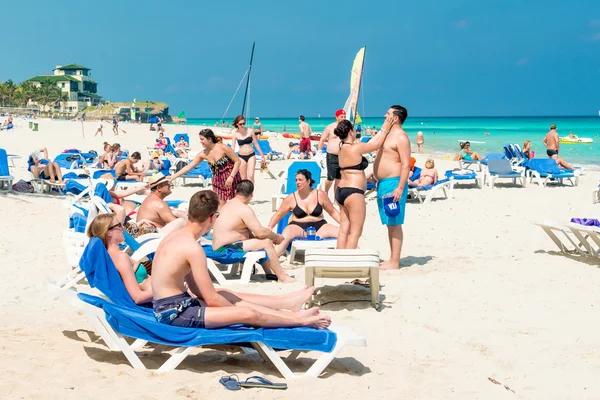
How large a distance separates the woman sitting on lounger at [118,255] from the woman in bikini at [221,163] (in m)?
3.64

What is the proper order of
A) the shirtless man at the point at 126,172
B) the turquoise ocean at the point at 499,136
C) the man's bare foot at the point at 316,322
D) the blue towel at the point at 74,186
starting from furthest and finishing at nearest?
the turquoise ocean at the point at 499,136 < the shirtless man at the point at 126,172 < the blue towel at the point at 74,186 < the man's bare foot at the point at 316,322

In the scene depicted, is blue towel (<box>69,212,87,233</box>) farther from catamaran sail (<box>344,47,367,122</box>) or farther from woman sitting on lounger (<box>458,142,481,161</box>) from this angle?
woman sitting on lounger (<box>458,142,481,161</box>)

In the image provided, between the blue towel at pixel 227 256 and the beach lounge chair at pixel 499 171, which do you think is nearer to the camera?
the blue towel at pixel 227 256

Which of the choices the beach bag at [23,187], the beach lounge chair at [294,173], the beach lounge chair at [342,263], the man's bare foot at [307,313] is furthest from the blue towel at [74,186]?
the man's bare foot at [307,313]

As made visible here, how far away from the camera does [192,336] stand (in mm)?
3867

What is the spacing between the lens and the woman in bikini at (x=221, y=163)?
8.25 meters

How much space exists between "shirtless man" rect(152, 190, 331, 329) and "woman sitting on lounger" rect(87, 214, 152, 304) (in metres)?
0.44

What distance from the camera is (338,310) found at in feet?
18.1

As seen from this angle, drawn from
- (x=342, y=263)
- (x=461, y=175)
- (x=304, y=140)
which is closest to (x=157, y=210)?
(x=342, y=263)

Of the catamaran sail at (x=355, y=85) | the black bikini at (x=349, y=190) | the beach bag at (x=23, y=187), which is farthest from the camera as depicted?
the beach bag at (x=23, y=187)

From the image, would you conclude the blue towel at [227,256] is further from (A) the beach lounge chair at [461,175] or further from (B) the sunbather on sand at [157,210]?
(A) the beach lounge chair at [461,175]

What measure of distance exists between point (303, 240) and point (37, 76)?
10949 centimetres

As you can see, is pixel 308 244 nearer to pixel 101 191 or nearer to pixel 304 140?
pixel 101 191

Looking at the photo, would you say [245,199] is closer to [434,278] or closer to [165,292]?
[434,278]
